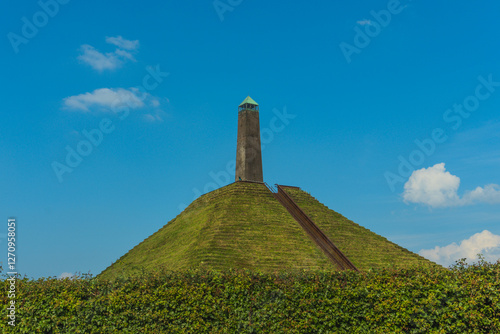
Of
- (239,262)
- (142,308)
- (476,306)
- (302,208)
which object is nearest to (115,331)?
(142,308)

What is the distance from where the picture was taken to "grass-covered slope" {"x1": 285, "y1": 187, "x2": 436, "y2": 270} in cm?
3875

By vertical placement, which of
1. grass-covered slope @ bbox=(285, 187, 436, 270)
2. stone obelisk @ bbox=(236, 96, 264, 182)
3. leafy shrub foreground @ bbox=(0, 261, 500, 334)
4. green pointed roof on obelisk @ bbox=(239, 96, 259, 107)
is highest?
green pointed roof on obelisk @ bbox=(239, 96, 259, 107)

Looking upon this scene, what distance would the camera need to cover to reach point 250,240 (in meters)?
36.8

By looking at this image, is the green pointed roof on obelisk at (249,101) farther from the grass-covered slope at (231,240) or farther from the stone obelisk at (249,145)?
the grass-covered slope at (231,240)

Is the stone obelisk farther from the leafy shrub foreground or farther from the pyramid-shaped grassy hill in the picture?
the leafy shrub foreground

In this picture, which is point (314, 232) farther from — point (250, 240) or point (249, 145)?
point (249, 145)

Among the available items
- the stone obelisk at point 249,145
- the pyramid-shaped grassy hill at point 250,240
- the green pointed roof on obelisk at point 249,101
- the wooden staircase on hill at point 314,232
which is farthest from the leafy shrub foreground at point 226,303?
the green pointed roof on obelisk at point 249,101

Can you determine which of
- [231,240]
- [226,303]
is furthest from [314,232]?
[226,303]

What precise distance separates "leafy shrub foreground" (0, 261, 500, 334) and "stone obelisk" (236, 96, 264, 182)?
3651 centimetres

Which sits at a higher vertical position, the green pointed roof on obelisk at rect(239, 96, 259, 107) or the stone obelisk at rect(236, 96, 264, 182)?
the green pointed roof on obelisk at rect(239, 96, 259, 107)

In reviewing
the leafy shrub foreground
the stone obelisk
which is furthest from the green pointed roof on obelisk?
the leafy shrub foreground

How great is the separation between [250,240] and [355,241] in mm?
11850

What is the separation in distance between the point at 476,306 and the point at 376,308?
312cm

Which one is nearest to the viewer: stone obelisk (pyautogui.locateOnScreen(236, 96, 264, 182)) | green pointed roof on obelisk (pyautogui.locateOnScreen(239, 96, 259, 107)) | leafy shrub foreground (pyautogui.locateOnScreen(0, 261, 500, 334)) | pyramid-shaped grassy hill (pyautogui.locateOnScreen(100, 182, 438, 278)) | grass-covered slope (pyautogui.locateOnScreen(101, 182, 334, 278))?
leafy shrub foreground (pyautogui.locateOnScreen(0, 261, 500, 334))
